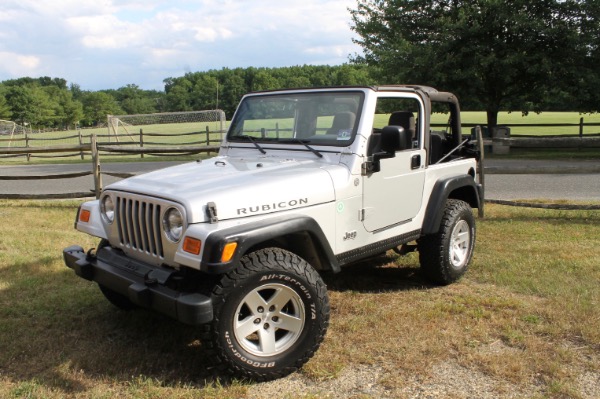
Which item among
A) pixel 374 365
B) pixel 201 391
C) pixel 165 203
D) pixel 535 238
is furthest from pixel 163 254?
pixel 535 238

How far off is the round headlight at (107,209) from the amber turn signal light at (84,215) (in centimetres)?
27

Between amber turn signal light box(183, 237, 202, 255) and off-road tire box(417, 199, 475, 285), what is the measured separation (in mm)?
2680

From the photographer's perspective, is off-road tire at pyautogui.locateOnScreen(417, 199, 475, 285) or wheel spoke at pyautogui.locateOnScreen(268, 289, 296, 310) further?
off-road tire at pyautogui.locateOnScreen(417, 199, 475, 285)

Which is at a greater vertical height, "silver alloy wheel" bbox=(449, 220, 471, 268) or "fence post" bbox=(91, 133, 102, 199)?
"fence post" bbox=(91, 133, 102, 199)

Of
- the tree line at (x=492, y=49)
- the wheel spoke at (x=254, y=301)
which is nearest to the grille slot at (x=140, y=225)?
the wheel spoke at (x=254, y=301)

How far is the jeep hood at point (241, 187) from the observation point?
314cm

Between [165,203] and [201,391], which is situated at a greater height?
[165,203]

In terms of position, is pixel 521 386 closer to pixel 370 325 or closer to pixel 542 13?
pixel 370 325

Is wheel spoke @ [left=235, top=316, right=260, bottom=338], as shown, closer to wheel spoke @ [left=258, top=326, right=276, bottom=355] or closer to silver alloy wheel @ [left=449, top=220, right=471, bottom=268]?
wheel spoke @ [left=258, top=326, right=276, bottom=355]

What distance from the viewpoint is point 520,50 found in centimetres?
1609

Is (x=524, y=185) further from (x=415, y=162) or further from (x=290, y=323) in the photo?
(x=290, y=323)

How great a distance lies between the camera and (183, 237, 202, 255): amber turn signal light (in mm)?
2967

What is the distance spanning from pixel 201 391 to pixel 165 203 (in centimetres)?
118

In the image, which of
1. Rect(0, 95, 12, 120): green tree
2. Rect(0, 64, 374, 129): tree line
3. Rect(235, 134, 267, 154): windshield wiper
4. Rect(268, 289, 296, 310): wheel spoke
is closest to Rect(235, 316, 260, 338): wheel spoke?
Rect(268, 289, 296, 310): wheel spoke
